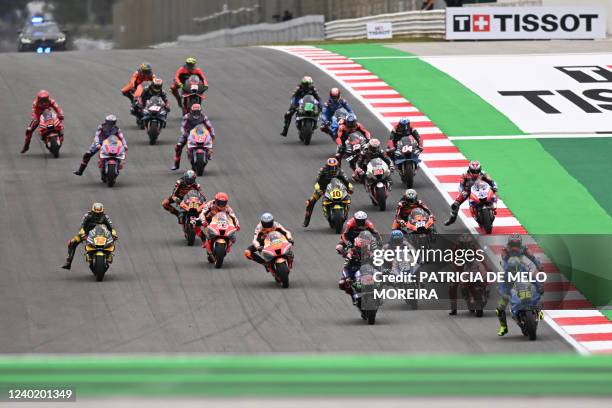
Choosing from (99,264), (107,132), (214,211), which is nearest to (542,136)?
(107,132)

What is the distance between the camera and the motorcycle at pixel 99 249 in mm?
24219

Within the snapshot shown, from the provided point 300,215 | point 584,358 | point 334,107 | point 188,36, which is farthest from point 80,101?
point 188,36

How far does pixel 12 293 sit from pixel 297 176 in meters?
10.4

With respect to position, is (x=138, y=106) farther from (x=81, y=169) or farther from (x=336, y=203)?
(x=336, y=203)

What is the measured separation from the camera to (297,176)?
107 feet

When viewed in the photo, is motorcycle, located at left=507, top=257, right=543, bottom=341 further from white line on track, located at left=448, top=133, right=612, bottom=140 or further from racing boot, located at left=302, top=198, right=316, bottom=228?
white line on track, located at left=448, top=133, right=612, bottom=140

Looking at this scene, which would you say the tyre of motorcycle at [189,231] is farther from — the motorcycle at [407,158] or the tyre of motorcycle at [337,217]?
the motorcycle at [407,158]

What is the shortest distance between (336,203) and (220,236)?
3.47 metres

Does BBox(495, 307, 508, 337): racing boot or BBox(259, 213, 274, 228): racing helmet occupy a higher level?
BBox(259, 213, 274, 228): racing helmet

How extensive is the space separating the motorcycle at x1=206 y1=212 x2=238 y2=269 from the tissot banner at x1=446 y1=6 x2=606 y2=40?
27345 mm

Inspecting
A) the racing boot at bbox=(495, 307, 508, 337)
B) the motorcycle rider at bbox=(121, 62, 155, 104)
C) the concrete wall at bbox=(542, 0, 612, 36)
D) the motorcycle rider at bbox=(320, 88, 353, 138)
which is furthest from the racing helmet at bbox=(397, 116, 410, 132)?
the concrete wall at bbox=(542, 0, 612, 36)

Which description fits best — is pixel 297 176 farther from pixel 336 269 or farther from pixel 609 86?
pixel 609 86

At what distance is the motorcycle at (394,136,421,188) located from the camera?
30.9 metres

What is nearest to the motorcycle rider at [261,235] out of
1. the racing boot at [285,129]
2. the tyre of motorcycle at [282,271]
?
the tyre of motorcycle at [282,271]
